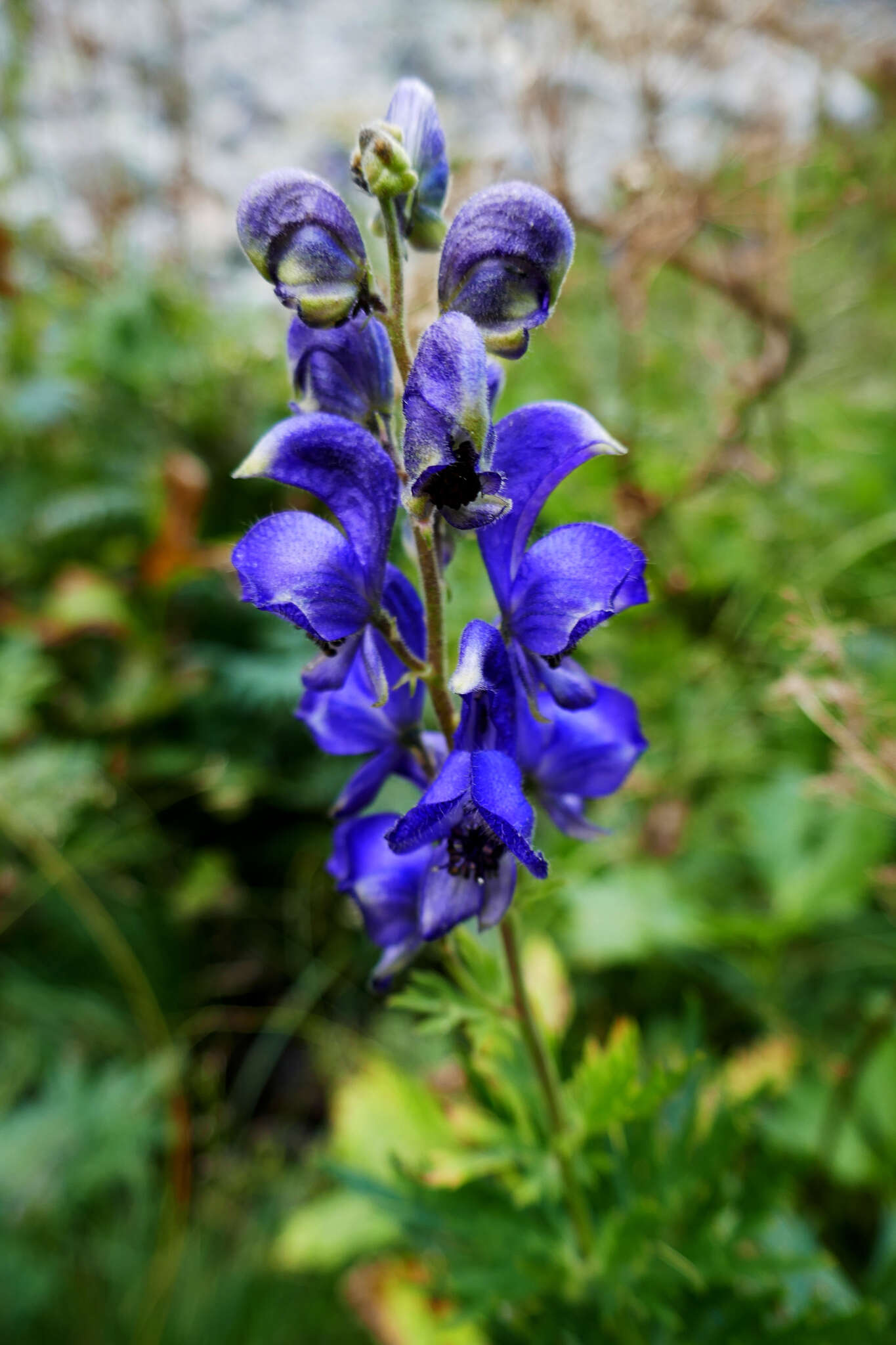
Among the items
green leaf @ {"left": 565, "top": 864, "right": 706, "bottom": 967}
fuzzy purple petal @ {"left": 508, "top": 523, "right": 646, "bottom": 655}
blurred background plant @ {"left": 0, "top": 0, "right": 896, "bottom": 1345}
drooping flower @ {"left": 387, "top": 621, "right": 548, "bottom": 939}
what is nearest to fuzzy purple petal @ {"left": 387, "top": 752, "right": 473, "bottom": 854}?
drooping flower @ {"left": 387, "top": 621, "right": 548, "bottom": 939}

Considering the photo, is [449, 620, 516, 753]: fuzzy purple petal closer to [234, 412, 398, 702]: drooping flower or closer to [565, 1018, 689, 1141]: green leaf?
[234, 412, 398, 702]: drooping flower

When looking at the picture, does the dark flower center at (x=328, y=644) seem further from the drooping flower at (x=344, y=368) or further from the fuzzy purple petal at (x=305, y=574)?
the drooping flower at (x=344, y=368)

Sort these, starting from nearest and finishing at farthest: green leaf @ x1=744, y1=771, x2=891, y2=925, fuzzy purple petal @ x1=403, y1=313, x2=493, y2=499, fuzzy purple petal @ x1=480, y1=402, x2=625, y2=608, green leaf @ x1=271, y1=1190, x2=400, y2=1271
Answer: fuzzy purple petal @ x1=403, y1=313, x2=493, y2=499
fuzzy purple petal @ x1=480, y1=402, x2=625, y2=608
green leaf @ x1=271, y1=1190, x2=400, y2=1271
green leaf @ x1=744, y1=771, x2=891, y2=925

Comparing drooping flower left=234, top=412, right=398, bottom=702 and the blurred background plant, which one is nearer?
drooping flower left=234, top=412, right=398, bottom=702

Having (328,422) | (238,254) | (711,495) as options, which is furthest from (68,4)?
(328,422)

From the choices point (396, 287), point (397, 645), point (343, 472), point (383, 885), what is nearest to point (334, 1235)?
point (383, 885)

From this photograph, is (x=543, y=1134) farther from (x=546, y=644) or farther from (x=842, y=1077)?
(x=546, y=644)

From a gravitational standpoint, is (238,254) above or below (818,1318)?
above

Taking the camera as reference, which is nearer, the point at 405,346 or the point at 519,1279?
the point at 405,346
